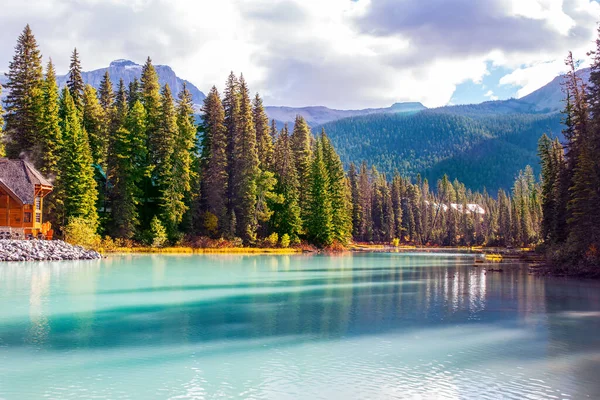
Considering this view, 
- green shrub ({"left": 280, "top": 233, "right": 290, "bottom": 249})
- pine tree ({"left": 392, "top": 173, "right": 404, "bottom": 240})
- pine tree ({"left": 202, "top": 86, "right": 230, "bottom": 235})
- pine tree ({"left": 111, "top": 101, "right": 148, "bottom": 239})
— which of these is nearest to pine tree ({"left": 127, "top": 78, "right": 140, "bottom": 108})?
pine tree ({"left": 202, "top": 86, "right": 230, "bottom": 235})

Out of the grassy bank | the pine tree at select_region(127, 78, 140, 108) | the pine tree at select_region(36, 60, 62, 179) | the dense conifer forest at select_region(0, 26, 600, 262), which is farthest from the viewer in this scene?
the pine tree at select_region(127, 78, 140, 108)

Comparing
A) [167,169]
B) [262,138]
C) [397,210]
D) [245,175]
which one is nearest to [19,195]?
[167,169]

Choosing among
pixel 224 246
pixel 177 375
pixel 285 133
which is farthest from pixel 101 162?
pixel 177 375

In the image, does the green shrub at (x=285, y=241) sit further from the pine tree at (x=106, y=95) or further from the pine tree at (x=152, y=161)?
the pine tree at (x=106, y=95)

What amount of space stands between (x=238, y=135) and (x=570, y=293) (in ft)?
156

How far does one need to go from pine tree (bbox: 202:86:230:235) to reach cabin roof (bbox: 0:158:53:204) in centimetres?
2106

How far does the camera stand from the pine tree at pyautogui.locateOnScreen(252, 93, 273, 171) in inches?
2830

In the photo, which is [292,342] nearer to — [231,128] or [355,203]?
[231,128]

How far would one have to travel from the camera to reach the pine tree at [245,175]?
210 feet

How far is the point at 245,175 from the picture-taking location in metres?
65.1

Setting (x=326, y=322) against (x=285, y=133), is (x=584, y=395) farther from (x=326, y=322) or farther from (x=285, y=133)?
(x=285, y=133)

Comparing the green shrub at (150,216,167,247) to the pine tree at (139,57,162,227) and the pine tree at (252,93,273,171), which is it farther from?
the pine tree at (252,93,273,171)

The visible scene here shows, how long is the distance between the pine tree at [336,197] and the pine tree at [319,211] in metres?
2.03

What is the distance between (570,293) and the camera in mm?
26656
